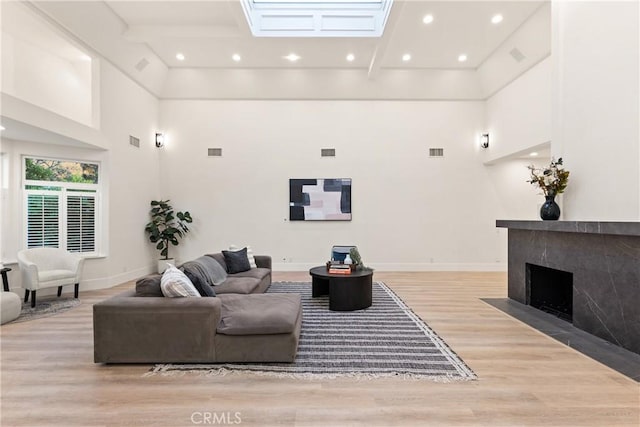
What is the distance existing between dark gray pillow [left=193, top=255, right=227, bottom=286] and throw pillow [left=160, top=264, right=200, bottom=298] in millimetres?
1229

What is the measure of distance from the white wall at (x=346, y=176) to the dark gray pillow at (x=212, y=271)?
287cm

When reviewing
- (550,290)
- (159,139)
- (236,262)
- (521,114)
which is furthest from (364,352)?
Result: (159,139)

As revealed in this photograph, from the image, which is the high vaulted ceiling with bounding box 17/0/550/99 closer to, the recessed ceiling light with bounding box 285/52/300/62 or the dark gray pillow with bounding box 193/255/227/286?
the recessed ceiling light with bounding box 285/52/300/62

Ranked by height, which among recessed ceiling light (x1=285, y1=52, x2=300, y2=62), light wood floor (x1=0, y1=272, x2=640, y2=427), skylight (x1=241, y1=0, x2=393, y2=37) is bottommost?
A: light wood floor (x1=0, y1=272, x2=640, y2=427)

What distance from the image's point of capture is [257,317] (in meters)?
2.76

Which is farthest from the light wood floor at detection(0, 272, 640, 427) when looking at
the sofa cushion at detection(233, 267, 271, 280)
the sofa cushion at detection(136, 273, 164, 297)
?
the sofa cushion at detection(233, 267, 271, 280)

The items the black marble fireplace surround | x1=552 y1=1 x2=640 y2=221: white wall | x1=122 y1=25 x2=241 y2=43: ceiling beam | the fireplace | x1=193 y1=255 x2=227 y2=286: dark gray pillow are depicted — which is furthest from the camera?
x1=122 y1=25 x2=241 y2=43: ceiling beam

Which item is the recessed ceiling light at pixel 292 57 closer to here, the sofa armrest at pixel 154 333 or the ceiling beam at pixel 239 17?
the ceiling beam at pixel 239 17

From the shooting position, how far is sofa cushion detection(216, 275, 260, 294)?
4051 millimetres

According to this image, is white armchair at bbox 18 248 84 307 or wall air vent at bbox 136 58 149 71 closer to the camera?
white armchair at bbox 18 248 84 307

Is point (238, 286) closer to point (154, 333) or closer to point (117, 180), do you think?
point (154, 333)

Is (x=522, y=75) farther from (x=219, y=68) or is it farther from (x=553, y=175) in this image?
(x=219, y=68)

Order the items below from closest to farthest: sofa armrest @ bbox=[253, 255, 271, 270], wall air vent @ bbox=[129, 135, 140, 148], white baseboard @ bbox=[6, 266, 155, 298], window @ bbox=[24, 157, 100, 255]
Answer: white baseboard @ bbox=[6, 266, 155, 298], window @ bbox=[24, 157, 100, 255], sofa armrest @ bbox=[253, 255, 271, 270], wall air vent @ bbox=[129, 135, 140, 148]

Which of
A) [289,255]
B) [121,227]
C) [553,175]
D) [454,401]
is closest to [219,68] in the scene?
[121,227]
